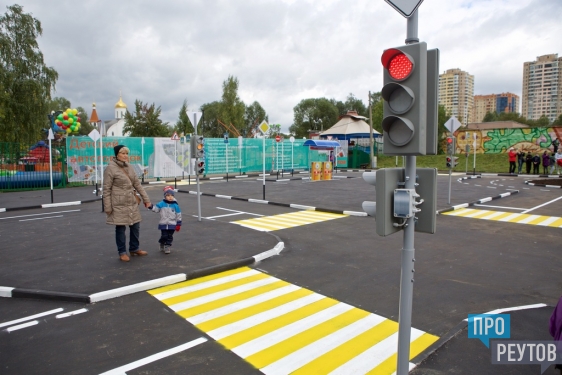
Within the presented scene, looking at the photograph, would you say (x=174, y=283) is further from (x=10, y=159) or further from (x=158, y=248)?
(x=10, y=159)

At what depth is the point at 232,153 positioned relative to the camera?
33219 mm

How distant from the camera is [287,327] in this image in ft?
15.9

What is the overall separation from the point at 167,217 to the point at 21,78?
96.2ft

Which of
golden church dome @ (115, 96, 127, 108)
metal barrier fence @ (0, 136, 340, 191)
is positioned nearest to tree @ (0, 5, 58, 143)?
metal barrier fence @ (0, 136, 340, 191)

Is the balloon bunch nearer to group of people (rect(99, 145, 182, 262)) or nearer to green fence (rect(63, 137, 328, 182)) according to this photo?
green fence (rect(63, 137, 328, 182))

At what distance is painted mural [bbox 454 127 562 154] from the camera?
41.3 meters

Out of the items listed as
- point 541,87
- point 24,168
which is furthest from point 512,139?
point 541,87

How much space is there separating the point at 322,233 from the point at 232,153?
23.7m

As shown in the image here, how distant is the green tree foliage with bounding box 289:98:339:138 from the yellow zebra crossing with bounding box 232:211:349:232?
7832cm

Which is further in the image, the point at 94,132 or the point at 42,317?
the point at 94,132

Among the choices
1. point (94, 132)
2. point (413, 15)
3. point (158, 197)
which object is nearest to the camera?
point (413, 15)

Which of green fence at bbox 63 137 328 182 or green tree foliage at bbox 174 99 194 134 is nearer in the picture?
green fence at bbox 63 137 328 182

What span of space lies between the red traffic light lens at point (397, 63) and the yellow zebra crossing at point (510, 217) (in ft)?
36.8

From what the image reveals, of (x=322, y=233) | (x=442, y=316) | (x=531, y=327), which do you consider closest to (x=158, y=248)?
(x=322, y=233)
